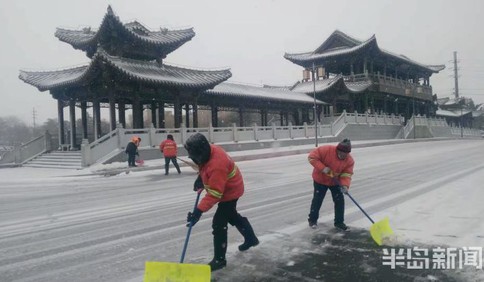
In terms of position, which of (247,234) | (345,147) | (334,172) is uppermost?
(345,147)

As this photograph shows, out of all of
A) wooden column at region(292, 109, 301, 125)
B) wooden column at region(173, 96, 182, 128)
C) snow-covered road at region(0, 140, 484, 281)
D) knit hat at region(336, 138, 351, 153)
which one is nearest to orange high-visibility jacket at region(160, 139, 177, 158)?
snow-covered road at region(0, 140, 484, 281)

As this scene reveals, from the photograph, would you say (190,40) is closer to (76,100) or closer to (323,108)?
(76,100)

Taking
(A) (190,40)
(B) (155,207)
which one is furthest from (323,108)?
(B) (155,207)

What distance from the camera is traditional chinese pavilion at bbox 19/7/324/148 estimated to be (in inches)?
800

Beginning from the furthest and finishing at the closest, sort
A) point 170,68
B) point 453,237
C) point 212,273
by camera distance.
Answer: point 170,68
point 453,237
point 212,273

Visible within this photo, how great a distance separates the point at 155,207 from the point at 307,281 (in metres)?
4.79

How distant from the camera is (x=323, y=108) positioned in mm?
39219

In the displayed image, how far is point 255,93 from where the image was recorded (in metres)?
29.2

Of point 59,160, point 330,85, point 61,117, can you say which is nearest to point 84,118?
point 61,117

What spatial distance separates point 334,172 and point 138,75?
16.4m

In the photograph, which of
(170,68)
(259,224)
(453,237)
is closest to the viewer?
(453,237)

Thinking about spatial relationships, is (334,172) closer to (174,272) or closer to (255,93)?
(174,272)

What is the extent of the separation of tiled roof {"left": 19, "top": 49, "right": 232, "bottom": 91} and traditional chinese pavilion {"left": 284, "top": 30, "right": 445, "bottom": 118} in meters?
14.1

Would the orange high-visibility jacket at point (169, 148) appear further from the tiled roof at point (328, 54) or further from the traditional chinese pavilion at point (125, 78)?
the tiled roof at point (328, 54)
